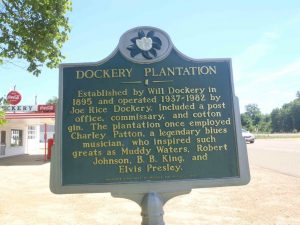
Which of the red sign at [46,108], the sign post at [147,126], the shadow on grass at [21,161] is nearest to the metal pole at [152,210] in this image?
the sign post at [147,126]

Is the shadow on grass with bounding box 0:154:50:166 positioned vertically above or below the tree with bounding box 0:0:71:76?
below

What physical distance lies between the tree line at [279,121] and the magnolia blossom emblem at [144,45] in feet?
305

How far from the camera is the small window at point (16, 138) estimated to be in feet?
88.2

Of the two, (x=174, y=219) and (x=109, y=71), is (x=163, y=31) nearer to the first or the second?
(x=109, y=71)

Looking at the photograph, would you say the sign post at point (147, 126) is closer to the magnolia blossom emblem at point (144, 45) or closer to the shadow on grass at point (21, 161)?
the magnolia blossom emblem at point (144, 45)

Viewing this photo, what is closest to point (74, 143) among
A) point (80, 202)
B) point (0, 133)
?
point (80, 202)

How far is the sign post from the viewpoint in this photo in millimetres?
3730

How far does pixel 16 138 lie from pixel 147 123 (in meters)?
26.8

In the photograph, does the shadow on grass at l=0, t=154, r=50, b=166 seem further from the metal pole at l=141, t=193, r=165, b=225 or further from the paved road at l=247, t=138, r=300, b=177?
the metal pole at l=141, t=193, r=165, b=225

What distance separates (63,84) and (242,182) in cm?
244

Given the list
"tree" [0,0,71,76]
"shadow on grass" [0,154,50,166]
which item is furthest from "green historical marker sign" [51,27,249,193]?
"shadow on grass" [0,154,50,166]

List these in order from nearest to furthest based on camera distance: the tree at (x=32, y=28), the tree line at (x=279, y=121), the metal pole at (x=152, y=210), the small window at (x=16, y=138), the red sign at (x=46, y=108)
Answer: the metal pole at (x=152, y=210), the tree at (x=32, y=28), the red sign at (x=46, y=108), the small window at (x=16, y=138), the tree line at (x=279, y=121)

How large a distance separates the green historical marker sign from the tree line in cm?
9277

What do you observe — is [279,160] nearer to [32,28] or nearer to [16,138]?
[32,28]
